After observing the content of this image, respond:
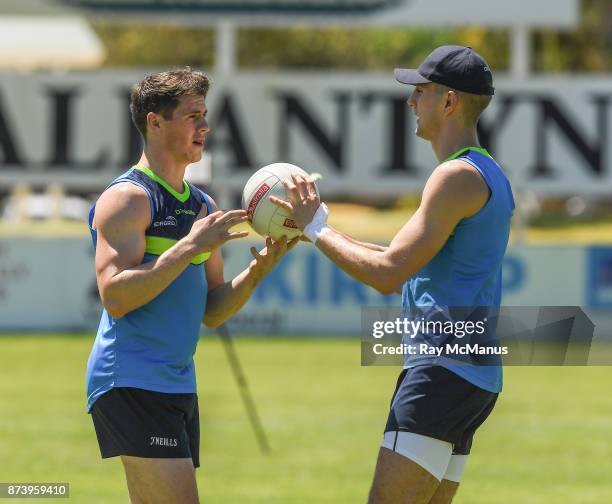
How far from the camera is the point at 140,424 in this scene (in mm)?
5902

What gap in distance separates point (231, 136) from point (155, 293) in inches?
700

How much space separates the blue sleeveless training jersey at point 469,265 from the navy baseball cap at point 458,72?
0.28 metres

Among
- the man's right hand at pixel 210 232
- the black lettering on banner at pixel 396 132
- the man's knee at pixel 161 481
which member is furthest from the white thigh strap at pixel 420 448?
the black lettering on banner at pixel 396 132

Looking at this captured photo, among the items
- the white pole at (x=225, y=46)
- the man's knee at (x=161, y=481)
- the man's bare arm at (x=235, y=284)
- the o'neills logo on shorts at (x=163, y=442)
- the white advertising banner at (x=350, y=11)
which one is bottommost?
the white pole at (x=225, y=46)

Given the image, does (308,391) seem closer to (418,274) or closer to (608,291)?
(608,291)

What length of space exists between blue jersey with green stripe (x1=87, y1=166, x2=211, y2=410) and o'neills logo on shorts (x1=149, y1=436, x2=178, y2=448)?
0.22 m

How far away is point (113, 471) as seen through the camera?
1107 centimetres

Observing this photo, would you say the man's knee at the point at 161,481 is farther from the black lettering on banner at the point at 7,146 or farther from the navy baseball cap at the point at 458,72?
the black lettering on banner at the point at 7,146

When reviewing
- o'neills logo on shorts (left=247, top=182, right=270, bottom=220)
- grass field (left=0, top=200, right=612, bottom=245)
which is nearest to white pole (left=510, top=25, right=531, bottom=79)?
grass field (left=0, top=200, right=612, bottom=245)

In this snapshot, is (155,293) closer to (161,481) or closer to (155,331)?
(155,331)

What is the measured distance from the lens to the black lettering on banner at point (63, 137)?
23.5 meters

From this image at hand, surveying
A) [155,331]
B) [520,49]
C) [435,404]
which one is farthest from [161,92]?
[520,49]

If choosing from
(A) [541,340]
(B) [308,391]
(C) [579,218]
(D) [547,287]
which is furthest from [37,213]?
(A) [541,340]

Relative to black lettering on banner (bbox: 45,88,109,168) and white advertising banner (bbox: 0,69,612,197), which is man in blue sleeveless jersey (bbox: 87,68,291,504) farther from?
black lettering on banner (bbox: 45,88,109,168)
